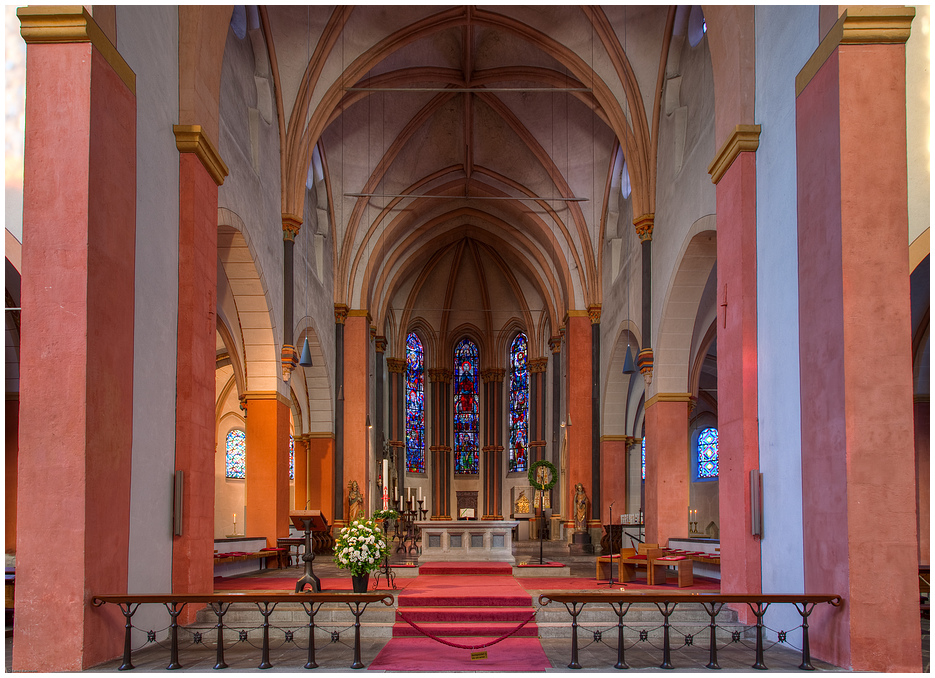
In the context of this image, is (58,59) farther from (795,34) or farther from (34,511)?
(795,34)

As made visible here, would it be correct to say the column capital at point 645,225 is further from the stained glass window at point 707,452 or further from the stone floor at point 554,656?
the stained glass window at point 707,452

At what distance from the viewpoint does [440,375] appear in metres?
34.8

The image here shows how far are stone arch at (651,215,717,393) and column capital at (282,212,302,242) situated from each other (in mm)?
7425

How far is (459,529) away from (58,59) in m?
11.0

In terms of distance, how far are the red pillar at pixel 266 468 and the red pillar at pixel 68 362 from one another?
7.96 meters

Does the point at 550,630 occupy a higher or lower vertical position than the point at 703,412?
lower

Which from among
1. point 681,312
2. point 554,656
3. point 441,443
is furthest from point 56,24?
point 441,443

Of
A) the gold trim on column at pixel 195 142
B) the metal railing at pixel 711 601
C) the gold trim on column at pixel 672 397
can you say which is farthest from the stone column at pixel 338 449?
the metal railing at pixel 711 601

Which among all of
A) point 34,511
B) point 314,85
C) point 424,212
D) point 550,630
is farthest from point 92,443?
point 424,212

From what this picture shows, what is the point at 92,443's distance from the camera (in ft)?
24.5

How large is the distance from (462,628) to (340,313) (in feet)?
50.8

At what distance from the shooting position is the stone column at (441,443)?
34031mm

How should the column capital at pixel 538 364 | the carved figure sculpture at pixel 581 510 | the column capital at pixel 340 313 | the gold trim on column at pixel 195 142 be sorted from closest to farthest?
1. the gold trim on column at pixel 195 142
2. the carved figure sculpture at pixel 581 510
3. the column capital at pixel 340 313
4. the column capital at pixel 538 364

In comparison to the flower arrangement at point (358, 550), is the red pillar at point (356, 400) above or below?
above
